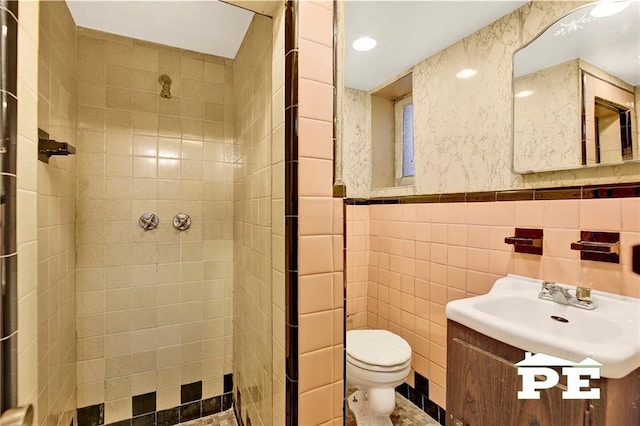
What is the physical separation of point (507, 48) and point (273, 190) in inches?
54.2

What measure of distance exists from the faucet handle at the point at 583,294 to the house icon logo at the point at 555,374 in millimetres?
392

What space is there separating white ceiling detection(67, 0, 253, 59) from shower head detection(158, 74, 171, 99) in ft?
0.61

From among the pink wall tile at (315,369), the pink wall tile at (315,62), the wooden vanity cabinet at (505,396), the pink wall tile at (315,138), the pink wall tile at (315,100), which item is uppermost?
the pink wall tile at (315,62)

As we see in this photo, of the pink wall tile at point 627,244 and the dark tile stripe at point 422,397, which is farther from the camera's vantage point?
the dark tile stripe at point 422,397

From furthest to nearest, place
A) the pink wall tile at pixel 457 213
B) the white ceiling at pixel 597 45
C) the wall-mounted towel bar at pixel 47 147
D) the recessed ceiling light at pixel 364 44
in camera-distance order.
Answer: the recessed ceiling light at pixel 364 44
the pink wall tile at pixel 457 213
the white ceiling at pixel 597 45
the wall-mounted towel bar at pixel 47 147

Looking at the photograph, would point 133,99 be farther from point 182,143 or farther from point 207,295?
point 207,295

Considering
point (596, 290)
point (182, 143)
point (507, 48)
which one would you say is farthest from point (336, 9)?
point (596, 290)

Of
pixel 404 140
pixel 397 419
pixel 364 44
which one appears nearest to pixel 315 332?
pixel 397 419

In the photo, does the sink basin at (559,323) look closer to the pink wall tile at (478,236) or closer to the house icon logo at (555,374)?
the house icon logo at (555,374)

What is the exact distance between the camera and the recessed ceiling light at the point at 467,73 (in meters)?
1.56

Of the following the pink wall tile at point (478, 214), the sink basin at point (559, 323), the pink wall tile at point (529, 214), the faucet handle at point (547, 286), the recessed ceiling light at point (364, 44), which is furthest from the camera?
the recessed ceiling light at point (364, 44)

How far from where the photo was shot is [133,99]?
1.57m

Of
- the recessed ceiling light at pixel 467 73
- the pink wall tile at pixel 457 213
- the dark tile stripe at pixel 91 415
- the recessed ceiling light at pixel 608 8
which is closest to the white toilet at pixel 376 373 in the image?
the pink wall tile at pixel 457 213

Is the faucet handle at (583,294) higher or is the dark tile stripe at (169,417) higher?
the faucet handle at (583,294)
